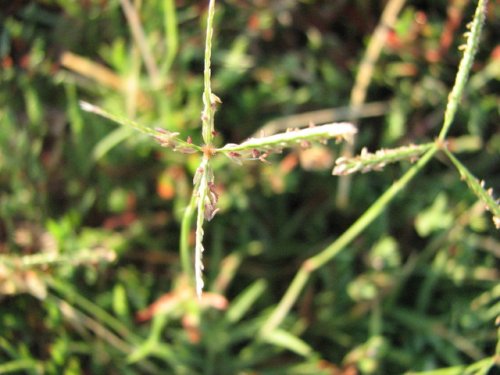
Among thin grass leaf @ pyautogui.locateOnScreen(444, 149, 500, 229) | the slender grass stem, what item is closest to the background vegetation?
the slender grass stem

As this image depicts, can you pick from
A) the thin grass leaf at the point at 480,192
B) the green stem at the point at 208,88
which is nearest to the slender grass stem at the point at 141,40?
the green stem at the point at 208,88

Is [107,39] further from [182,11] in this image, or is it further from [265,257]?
[265,257]

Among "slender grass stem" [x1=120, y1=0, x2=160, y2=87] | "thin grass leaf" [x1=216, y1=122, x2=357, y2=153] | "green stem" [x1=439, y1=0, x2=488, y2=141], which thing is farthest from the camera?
"slender grass stem" [x1=120, y1=0, x2=160, y2=87]

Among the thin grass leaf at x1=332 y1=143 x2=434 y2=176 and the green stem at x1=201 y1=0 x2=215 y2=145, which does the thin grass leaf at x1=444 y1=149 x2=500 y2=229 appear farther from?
the green stem at x1=201 y1=0 x2=215 y2=145

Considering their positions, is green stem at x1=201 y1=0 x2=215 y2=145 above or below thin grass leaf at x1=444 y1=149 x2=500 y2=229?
above

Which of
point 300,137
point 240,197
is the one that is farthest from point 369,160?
point 240,197

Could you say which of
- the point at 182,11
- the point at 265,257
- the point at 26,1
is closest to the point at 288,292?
the point at 265,257
